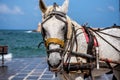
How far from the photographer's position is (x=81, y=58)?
185 inches

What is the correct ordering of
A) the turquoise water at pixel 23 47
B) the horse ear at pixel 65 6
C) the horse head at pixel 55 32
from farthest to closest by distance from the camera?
the turquoise water at pixel 23 47 < the horse ear at pixel 65 6 < the horse head at pixel 55 32

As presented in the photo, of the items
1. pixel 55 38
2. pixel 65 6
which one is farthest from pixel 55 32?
pixel 65 6

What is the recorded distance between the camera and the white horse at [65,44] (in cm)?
426

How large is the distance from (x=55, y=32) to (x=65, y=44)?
28 cm

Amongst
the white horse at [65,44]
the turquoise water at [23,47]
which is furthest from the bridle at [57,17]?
the turquoise water at [23,47]

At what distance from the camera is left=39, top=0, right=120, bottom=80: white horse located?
4.26 m

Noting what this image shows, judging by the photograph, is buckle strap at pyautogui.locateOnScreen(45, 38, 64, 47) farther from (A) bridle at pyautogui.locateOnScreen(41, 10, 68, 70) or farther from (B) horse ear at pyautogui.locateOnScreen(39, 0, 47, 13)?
(B) horse ear at pyautogui.locateOnScreen(39, 0, 47, 13)

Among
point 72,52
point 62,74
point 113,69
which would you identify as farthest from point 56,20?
point 113,69

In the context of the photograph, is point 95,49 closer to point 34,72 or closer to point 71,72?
point 71,72

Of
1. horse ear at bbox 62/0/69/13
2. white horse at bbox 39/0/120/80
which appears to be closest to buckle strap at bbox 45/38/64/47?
white horse at bbox 39/0/120/80

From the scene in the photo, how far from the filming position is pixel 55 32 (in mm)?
4266

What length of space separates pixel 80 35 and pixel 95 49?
11.7 inches

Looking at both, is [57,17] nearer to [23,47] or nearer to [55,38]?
[55,38]

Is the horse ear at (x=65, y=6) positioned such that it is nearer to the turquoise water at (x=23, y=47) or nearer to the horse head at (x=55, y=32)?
the horse head at (x=55, y=32)
